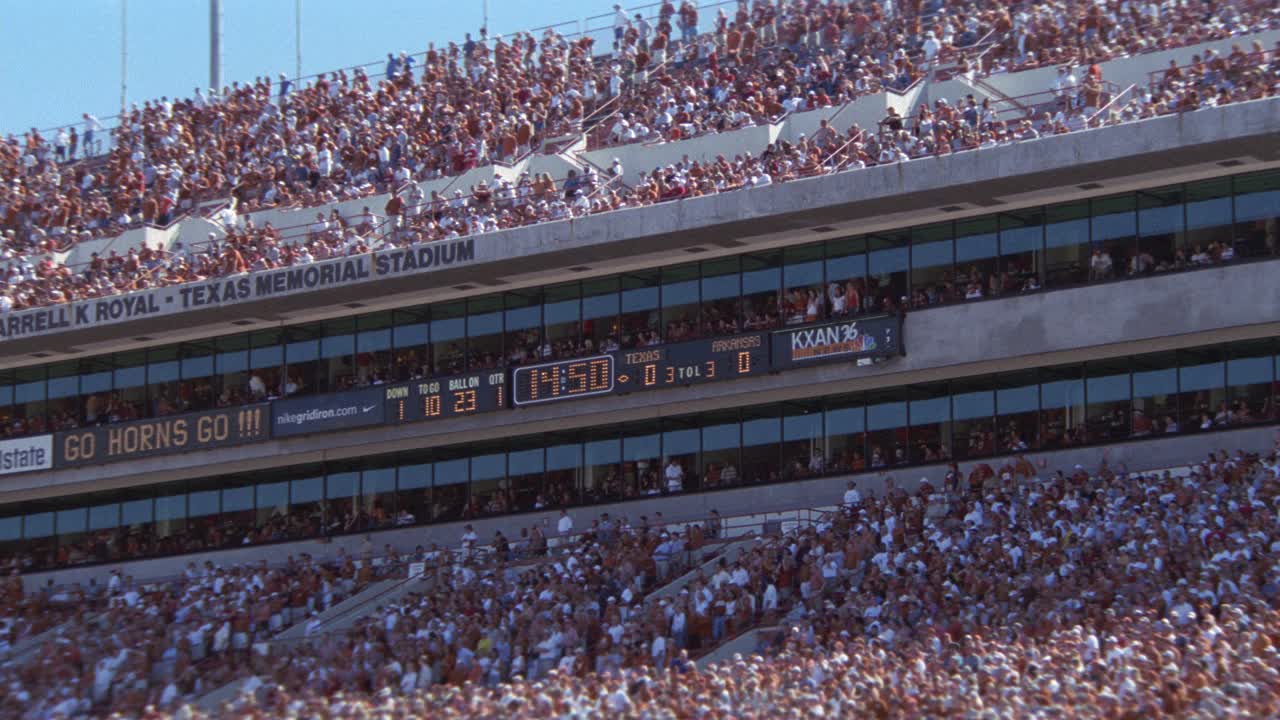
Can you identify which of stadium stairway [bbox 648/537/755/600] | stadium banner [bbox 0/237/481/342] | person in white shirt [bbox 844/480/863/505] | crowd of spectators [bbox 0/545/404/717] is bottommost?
crowd of spectators [bbox 0/545/404/717]

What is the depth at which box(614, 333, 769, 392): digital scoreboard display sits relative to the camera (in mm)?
34562

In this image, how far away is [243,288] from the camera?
37844 millimetres

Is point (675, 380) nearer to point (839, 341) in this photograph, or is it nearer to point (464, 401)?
point (839, 341)

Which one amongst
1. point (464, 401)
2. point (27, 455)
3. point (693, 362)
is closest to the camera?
point (693, 362)

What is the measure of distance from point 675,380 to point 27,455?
15973mm

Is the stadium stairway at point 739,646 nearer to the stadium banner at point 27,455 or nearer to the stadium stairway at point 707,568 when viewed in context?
the stadium stairway at point 707,568

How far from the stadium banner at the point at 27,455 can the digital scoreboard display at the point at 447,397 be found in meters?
8.79

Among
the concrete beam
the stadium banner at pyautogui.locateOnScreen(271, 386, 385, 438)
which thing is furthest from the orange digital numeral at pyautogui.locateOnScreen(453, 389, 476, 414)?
the stadium banner at pyautogui.locateOnScreen(271, 386, 385, 438)

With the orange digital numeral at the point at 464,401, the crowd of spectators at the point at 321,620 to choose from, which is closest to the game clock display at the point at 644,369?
the orange digital numeral at the point at 464,401

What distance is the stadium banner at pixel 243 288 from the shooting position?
118 ft

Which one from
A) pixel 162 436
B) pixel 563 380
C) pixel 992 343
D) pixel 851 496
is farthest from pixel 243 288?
pixel 992 343

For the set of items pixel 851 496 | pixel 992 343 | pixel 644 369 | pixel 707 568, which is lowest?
pixel 707 568

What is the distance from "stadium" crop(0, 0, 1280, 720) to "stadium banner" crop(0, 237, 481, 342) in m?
0.08

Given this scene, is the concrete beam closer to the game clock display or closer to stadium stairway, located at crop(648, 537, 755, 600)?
the game clock display
